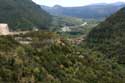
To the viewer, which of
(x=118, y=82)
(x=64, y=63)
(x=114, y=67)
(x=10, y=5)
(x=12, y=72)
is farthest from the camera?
(x=10, y=5)

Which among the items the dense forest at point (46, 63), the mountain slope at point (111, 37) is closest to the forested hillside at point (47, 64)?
the dense forest at point (46, 63)

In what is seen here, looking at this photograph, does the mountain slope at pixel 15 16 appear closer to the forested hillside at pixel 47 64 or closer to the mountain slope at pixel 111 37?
the mountain slope at pixel 111 37

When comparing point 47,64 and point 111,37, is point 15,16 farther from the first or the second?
point 47,64

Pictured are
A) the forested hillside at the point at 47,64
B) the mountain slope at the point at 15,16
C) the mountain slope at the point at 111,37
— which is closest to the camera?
the forested hillside at the point at 47,64

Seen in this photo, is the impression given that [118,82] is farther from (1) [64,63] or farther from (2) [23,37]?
(2) [23,37]

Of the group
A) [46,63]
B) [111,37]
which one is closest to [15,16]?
[111,37]

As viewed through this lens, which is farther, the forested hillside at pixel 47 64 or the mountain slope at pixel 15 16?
the mountain slope at pixel 15 16

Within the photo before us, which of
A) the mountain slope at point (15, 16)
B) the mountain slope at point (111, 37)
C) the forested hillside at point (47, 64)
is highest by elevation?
the forested hillside at point (47, 64)

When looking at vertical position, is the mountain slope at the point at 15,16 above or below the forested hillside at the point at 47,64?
below

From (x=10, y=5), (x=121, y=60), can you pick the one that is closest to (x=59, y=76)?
(x=121, y=60)
